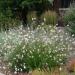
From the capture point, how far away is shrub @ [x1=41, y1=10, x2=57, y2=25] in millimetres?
17350

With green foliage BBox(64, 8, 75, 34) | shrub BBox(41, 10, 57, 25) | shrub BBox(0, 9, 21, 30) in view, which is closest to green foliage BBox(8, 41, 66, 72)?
green foliage BBox(64, 8, 75, 34)

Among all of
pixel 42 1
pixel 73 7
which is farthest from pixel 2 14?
pixel 73 7

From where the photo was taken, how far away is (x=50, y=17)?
17.5 metres

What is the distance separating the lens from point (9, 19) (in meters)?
17.2

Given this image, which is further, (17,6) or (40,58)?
(17,6)

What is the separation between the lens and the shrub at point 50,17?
1735 cm

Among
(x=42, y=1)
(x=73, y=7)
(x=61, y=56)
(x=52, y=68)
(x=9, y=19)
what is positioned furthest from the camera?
(x=42, y=1)

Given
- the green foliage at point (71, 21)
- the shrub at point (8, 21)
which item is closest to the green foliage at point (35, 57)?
the green foliage at point (71, 21)

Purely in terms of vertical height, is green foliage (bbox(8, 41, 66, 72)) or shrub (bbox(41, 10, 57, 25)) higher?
green foliage (bbox(8, 41, 66, 72))

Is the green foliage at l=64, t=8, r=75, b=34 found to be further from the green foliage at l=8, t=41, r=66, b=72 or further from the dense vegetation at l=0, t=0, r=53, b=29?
the dense vegetation at l=0, t=0, r=53, b=29

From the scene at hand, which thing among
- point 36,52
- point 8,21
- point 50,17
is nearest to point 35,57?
point 36,52

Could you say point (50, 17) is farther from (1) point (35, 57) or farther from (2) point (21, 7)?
(1) point (35, 57)

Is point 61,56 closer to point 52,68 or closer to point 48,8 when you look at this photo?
point 52,68

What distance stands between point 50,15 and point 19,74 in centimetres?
898
